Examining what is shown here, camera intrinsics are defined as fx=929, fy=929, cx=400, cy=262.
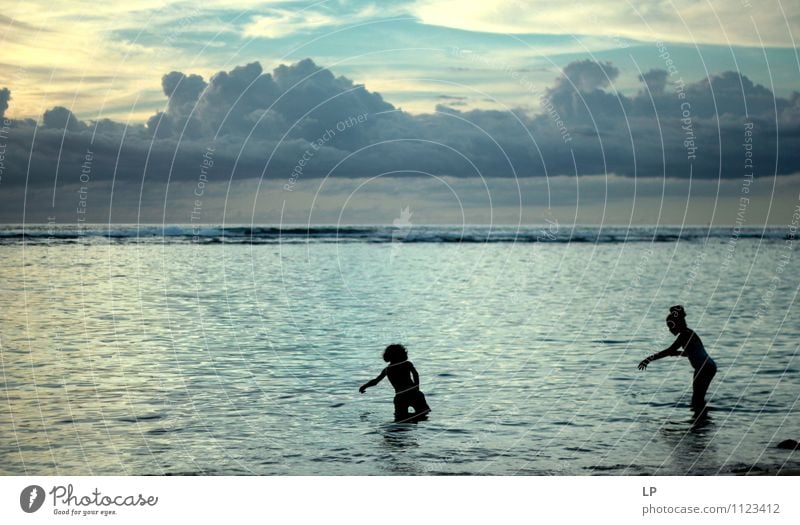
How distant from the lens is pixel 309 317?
41.7 meters

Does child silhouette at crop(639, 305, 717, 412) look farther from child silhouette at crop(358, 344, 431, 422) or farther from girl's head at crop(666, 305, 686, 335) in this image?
child silhouette at crop(358, 344, 431, 422)

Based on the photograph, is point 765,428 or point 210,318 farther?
point 210,318

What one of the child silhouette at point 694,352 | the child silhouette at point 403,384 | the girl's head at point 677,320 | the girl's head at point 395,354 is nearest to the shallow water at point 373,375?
the child silhouette at point 403,384

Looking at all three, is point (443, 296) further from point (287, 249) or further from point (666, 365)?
point (287, 249)

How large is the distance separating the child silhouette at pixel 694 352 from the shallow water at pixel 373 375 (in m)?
0.60

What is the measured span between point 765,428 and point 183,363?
16.8m

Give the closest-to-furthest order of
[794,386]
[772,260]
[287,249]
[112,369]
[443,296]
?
[794,386], [112,369], [443,296], [772,260], [287,249]

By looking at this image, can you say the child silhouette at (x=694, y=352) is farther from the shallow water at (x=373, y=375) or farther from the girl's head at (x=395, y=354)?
the girl's head at (x=395, y=354)

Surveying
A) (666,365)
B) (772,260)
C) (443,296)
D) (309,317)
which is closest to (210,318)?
(309,317)

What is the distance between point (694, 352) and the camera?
21188mm

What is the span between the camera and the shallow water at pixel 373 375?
18.4 meters

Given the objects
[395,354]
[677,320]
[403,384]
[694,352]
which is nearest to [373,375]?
[403,384]

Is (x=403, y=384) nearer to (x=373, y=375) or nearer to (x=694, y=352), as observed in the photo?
(x=373, y=375)
